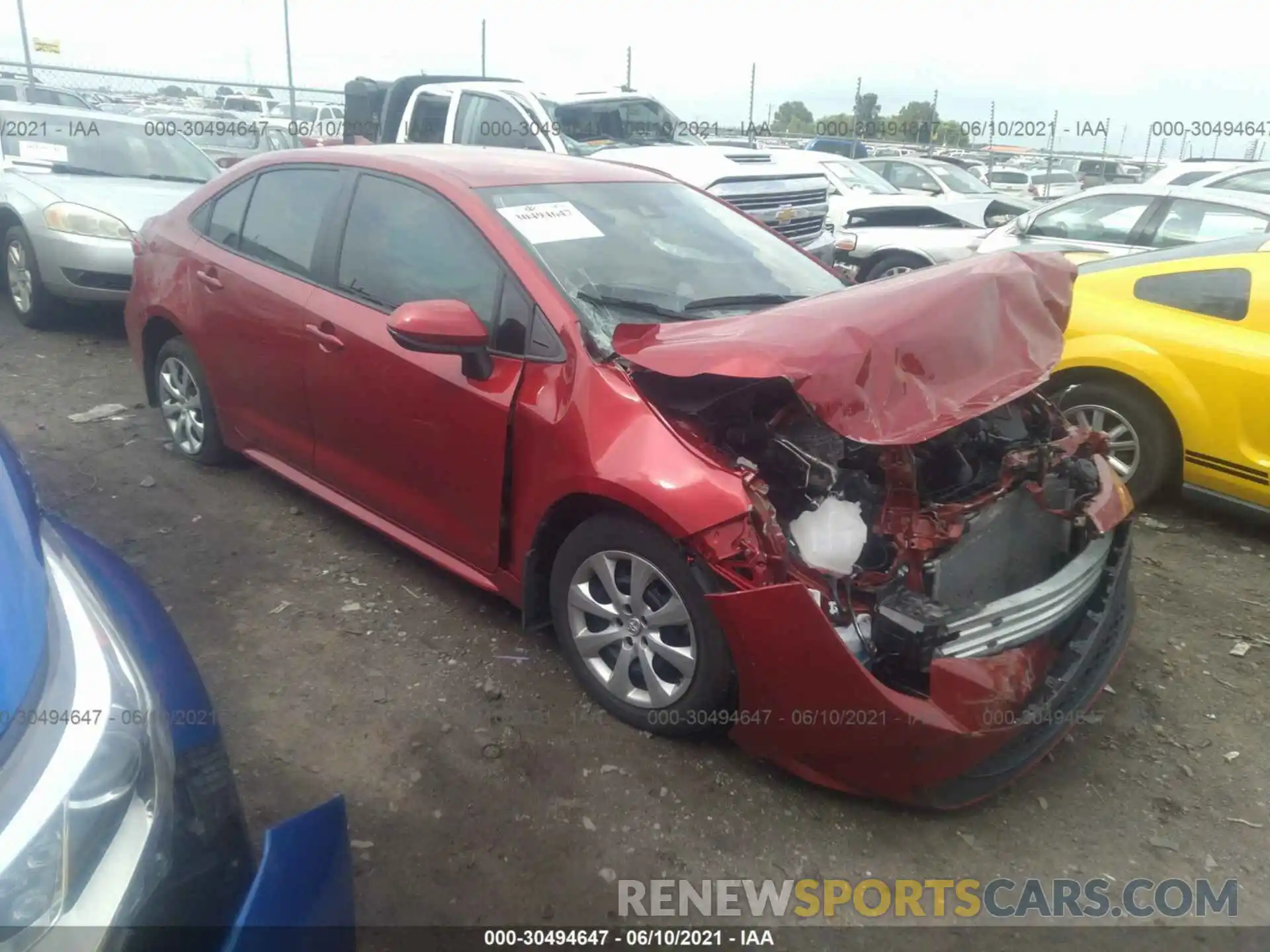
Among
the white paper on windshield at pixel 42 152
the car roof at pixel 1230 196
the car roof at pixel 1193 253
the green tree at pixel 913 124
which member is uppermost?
the green tree at pixel 913 124

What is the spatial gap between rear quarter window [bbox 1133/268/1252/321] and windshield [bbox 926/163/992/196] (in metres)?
8.43

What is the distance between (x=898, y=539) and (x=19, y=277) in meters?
7.35

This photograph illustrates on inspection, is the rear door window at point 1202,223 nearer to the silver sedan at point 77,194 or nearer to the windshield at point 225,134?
the silver sedan at point 77,194

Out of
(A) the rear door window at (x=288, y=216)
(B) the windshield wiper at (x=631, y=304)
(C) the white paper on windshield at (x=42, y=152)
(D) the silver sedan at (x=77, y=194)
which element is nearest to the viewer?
(B) the windshield wiper at (x=631, y=304)

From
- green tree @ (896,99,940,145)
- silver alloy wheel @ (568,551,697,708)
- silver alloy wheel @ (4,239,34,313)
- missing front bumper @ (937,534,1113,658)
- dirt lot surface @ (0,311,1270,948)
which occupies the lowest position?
dirt lot surface @ (0,311,1270,948)

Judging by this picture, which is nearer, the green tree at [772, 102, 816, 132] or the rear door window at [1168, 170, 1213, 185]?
the rear door window at [1168, 170, 1213, 185]

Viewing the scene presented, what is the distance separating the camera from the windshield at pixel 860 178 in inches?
441

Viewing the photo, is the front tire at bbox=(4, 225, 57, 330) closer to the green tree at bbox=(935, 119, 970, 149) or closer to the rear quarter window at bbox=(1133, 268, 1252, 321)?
the rear quarter window at bbox=(1133, 268, 1252, 321)

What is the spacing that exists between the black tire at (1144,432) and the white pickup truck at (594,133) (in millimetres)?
3937

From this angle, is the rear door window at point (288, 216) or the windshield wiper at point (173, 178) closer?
the rear door window at point (288, 216)

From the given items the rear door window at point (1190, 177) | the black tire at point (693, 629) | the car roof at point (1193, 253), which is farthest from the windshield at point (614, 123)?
the black tire at point (693, 629)

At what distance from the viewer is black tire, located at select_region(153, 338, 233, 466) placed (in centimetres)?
437

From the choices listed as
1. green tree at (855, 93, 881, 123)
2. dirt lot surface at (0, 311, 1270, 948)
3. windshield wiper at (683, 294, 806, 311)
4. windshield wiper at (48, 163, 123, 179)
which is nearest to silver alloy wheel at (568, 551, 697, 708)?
dirt lot surface at (0, 311, 1270, 948)

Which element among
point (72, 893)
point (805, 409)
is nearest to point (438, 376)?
point (805, 409)
